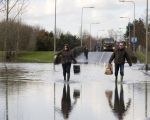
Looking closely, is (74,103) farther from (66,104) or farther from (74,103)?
(66,104)

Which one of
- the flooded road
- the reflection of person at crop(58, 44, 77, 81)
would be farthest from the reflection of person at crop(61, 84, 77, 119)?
the reflection of person at crop(58, 44, 77, 81)

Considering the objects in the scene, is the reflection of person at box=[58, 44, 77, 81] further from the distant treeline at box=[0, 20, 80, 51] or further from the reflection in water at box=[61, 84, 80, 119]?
the distant treeline at box=[0, 20, 80, 51]

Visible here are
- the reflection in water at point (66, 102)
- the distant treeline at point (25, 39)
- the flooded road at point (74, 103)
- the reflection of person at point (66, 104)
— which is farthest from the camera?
the distant treeline at point (25, 39)

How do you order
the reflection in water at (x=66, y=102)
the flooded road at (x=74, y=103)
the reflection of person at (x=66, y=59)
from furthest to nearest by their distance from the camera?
the reflection of person at (x=66, y=59)
the reflection in water at (x=66, y=102)
the flooded road at (x=74, y=103)

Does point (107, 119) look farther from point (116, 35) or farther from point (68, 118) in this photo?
point (116, 35)

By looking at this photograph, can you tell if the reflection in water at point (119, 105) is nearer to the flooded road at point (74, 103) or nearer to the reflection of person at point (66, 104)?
the flooded road at point (74, 103)

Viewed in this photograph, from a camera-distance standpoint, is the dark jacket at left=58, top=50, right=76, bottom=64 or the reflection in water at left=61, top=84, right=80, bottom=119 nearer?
the reflection in water at left=61, top=84, right=80, bottom=119

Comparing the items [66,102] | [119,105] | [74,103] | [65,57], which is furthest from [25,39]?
[119,105]

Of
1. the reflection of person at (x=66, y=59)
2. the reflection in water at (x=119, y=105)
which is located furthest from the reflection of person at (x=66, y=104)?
the reflection of person at (x=66, y=59)

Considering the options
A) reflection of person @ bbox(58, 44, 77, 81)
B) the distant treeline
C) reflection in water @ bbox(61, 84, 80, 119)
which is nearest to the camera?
reflection in water @ bbox(61, 84, 80, 119)

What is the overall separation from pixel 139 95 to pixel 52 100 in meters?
3.75

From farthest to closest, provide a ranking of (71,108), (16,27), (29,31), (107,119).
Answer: (29,31) < (16,27) < (71,108) < (107,119)

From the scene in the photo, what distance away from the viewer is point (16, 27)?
8869 cm

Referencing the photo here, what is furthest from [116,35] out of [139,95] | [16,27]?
[139,95]
